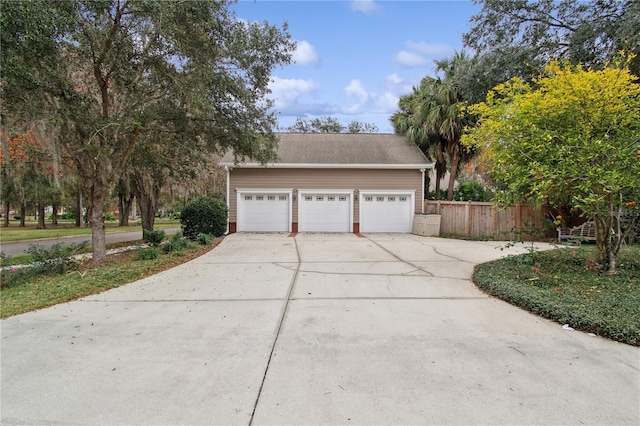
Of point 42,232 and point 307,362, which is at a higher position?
point 307,362

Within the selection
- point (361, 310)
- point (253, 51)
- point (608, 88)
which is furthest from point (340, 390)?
point (253, 51)

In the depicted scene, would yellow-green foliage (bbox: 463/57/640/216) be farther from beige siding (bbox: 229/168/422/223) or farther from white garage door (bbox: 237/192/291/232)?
white garage door (bbox: 237/192/291/232)

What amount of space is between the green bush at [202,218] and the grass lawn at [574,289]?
962cm

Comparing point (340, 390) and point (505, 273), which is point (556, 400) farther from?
point (505, 273)

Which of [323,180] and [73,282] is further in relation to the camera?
[323,180]

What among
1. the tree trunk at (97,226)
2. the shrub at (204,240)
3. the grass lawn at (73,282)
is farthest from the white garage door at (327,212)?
the tree trunk at (97,226)

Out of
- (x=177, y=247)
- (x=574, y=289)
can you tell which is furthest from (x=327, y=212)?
(x=574, y=289)

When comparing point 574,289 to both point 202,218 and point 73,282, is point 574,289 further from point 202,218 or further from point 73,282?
point 202,218

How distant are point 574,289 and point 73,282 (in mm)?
8242

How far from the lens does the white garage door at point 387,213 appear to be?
15.1m

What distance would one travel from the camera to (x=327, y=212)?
15.1 meters

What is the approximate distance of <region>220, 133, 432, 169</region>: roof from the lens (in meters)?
14.6

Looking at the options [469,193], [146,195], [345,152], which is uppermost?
[345,152]

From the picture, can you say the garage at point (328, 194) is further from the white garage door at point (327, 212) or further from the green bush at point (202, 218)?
the green bush at point (202, 218)
